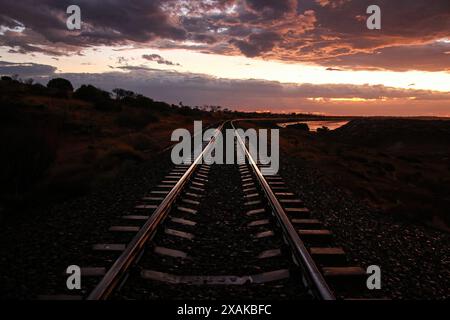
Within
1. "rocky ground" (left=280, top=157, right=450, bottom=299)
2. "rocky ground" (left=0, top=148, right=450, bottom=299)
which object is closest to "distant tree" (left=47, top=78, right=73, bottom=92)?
"rocky ground" (left=0, top=148, right=450, bottom=299)

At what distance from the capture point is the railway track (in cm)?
428

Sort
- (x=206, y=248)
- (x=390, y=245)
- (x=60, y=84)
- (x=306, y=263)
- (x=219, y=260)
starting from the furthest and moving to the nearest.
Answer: (x=60, y=84) < (x=390, y=245) < (x=206, y=248) < (x=219, y=260) < (x=306, y=263)

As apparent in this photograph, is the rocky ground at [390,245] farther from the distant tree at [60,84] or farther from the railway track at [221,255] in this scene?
the distant tree at [60,84]

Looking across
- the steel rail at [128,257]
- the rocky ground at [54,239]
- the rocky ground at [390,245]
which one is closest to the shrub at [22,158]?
the rocky ground at [54,239]

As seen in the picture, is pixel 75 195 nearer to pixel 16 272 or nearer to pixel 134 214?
pixel 134 214

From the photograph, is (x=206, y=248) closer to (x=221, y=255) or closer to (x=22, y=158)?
(x=221, y=255)

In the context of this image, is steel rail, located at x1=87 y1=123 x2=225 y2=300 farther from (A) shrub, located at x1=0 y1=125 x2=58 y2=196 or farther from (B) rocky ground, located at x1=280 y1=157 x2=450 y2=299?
(A) shrub, located at x1=0 y1=125 x2=58 y2=196

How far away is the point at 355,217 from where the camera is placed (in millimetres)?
7715

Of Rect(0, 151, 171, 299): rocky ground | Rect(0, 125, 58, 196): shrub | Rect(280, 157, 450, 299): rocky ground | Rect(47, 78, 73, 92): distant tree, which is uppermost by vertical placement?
Rect(47, 78, 73, 92): distant tree

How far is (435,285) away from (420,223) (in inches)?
158

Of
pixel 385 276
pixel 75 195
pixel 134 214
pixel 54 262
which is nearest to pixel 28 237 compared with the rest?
pixel 54 262

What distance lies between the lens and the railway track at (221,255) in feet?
14.0

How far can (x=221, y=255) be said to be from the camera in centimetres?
537

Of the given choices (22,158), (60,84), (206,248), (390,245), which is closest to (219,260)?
(206,248)
